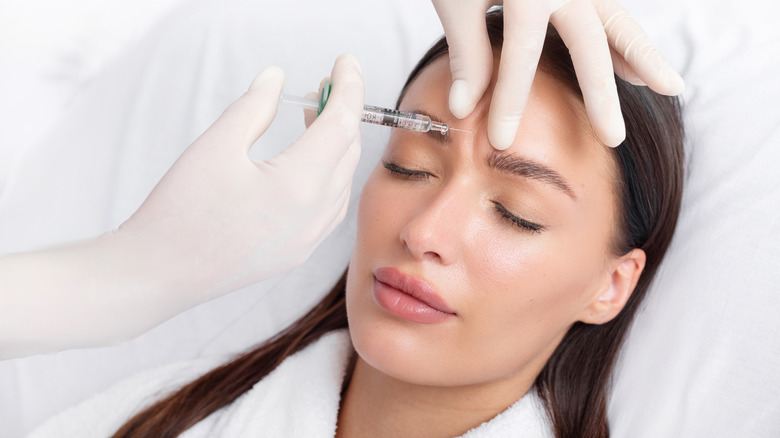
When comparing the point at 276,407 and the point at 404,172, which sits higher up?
the point at 404,172

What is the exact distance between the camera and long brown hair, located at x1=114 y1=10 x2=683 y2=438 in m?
1.33

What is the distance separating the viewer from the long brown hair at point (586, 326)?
52.2 inches

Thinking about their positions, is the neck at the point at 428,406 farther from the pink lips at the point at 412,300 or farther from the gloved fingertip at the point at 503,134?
the gloved fingertip at the point at 503,134

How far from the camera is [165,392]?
1.64 metres

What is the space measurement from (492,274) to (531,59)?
0.36 m

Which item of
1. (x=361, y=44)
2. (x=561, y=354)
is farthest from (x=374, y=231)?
(x=361, y=44)

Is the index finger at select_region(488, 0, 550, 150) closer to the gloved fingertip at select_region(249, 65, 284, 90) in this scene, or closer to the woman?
the woman

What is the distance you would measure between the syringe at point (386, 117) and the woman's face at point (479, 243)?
0.03 m

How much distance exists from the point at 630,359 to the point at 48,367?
152cm

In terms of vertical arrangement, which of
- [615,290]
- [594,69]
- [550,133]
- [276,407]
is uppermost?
[594,69]

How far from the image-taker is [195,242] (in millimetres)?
966

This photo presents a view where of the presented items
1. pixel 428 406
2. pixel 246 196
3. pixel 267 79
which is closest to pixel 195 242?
pixel 246 196

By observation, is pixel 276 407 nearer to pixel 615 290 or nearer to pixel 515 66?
pixel 615 290

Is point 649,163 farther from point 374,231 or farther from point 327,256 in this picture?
point 327,256
